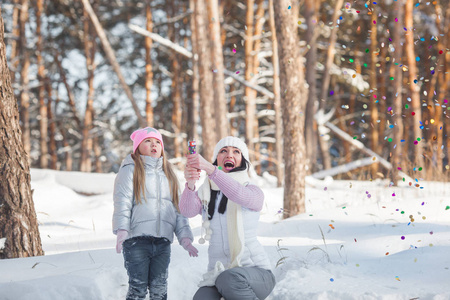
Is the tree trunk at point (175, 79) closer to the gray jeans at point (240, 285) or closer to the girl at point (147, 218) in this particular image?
the girl at point (147, 218)

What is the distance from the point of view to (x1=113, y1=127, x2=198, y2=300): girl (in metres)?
3.36

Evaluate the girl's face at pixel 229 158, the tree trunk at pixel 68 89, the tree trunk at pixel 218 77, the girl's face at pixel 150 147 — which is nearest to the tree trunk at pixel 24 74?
the tree trunk at pixel 68 89

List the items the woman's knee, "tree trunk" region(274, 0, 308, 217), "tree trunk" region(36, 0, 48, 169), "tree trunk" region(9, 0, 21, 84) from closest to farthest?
the woman's knee → "tree trunk" region(274, 0, 308, 217) → "tree trunk" region(36, 0, 48, 169) → "tree trunk" region(9, 0, 21, 84)

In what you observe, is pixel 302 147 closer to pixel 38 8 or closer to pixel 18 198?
pixel 18 198

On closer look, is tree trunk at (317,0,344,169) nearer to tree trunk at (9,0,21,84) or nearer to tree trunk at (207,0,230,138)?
tree trunk at (207,0,230,138)

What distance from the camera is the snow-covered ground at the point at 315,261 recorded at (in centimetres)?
358

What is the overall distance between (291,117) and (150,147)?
3495 millimetres

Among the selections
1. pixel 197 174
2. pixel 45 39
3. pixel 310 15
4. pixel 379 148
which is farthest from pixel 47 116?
pixel 197 174

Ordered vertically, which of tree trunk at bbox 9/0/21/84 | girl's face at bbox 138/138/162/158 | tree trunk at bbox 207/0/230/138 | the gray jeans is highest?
tree trunk at bbox 9/0/21/84

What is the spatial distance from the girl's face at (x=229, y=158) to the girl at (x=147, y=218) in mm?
574

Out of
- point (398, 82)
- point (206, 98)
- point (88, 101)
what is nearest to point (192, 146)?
point (206, 98)

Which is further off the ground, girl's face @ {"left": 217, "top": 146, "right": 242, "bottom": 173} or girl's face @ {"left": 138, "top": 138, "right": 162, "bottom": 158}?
girl's face @ {"left": 138, "top": 138, "right": 162, "bottom": 158}

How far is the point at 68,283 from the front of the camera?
3586 millimetres

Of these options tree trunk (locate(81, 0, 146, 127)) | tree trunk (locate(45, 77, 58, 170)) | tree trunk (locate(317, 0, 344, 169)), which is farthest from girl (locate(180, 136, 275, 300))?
tree trunk (locate(45, 77, 58, 170))
